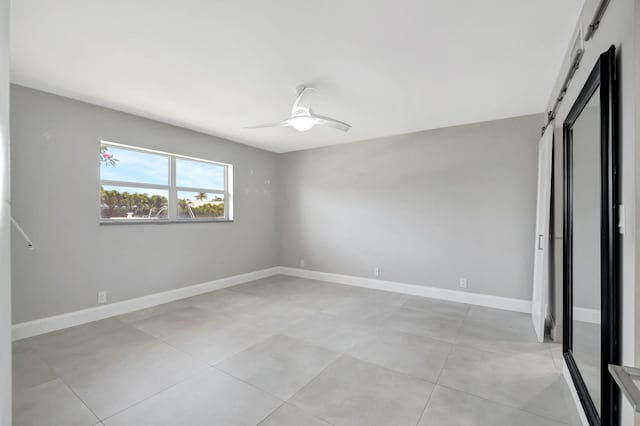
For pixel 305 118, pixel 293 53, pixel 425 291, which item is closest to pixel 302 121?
pixel 305 118

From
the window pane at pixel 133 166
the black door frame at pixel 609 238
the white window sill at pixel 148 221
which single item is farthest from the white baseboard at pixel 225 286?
the black door frame at pixel 609 238

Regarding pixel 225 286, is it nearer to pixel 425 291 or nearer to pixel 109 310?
pixel 109 310

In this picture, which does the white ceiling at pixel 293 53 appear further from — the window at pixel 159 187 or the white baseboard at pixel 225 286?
the white baseboard at pixel 225 286

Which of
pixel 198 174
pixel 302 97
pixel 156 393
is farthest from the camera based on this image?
pixel 198 174

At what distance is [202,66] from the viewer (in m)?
2.54

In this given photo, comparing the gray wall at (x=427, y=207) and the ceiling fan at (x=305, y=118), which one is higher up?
the ceiling fan at (x=305, y=118)

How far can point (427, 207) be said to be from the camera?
444cm

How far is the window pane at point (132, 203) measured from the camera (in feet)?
11.8

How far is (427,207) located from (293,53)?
123 inches

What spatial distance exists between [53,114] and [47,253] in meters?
1.55

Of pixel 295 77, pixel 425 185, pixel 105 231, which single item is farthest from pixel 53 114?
pixel 425 185

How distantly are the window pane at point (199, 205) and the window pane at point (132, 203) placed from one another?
26cm

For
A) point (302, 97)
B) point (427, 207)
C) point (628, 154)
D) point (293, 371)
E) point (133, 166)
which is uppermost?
point (302, 97)

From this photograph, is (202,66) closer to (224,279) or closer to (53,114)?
(53,114)
